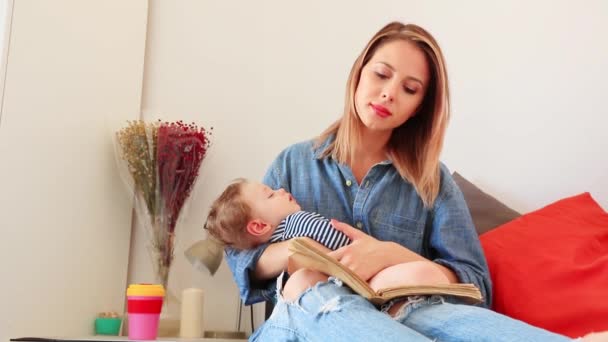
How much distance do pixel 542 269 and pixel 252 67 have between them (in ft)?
3.70

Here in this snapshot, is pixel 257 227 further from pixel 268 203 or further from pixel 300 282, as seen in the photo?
pixel 300 282

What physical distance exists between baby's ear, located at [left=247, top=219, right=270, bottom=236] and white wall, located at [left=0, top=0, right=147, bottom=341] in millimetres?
588

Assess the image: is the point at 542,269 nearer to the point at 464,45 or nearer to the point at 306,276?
the point at 306,276

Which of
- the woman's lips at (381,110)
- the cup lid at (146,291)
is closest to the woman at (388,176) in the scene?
the woman's lips at (381,110)

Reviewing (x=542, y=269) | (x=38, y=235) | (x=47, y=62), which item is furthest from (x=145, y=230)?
(x=542, y=269)

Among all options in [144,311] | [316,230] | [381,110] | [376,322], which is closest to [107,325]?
[144,311]

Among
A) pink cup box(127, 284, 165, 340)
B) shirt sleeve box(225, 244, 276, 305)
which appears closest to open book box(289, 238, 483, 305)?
shirt sleeve box(225, 244, 276, 305)

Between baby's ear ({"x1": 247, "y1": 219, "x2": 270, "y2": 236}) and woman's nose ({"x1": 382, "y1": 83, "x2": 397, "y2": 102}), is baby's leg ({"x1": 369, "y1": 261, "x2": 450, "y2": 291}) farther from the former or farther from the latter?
woman's nose ({"x1": 382, "y1": 83, "x2": 397, "y2": 102})

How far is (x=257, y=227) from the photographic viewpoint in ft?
5.02

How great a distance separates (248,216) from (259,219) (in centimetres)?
3

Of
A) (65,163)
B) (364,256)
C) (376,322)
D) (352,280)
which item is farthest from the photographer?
(65,163)

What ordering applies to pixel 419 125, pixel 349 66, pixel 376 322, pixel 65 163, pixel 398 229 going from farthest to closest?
pixel 349 66
pixel 65 163
pixel 419 125
pixel 398 229
pixel 376 322

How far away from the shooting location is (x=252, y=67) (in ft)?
7.60

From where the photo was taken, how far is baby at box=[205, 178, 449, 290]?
143cm
